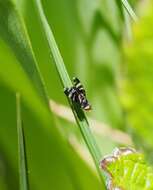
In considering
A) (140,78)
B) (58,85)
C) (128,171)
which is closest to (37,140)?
(58,85)

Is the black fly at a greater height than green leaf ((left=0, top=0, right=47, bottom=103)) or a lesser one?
lesser

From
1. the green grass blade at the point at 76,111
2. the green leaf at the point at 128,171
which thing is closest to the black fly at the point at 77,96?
the green grass blade at the point at 76,111

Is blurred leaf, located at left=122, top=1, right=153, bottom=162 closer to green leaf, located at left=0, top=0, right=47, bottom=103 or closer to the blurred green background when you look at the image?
the blurred green background

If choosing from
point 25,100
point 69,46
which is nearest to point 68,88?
point 25,100

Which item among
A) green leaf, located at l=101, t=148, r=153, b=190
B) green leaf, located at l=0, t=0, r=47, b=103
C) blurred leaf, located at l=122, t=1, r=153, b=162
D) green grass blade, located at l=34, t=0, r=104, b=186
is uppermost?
green leaf, located at l=0, t=0, r=47, b=103

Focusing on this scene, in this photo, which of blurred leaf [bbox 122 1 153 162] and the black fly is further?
the black fly

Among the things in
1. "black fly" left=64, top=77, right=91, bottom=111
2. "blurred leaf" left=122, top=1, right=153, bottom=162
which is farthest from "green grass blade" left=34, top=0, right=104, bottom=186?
"blurred leaf" left=122, top=1, right=153, bottom=162

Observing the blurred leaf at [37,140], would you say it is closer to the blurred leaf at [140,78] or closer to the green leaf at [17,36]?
the green leaf at [17,36]

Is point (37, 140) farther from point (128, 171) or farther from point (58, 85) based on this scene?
point (128, 171)
